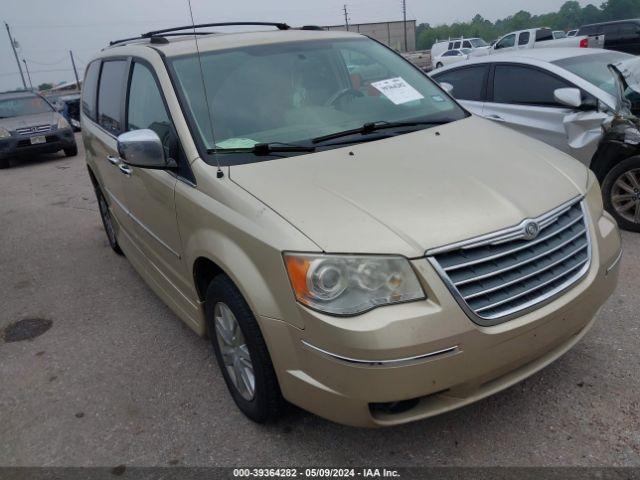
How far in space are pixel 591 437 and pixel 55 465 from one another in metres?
2.44

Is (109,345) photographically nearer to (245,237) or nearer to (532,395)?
(245,237)

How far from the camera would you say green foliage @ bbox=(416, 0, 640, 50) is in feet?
213

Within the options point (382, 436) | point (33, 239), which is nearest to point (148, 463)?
point (382, 436)

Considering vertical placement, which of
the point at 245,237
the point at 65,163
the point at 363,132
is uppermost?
the point at 363,132

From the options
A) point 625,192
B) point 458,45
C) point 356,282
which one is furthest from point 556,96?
point 458,45

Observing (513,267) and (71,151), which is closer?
(513,267)

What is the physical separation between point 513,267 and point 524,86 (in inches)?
151

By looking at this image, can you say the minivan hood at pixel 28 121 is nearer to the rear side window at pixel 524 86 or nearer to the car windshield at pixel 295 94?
the rear side window at pixel 524 86

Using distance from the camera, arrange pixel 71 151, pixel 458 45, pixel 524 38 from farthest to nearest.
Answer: pixel 458 45 < pixel 524 38 < pixel 71 151

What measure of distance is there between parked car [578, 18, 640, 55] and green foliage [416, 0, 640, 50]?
2080 inches

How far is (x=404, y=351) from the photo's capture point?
1919mm

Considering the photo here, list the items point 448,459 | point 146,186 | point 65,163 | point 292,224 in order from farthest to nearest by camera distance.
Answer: point 65,163
point 146,186
point 448,459
point 292,224

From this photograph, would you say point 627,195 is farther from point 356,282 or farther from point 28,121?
point 28,121

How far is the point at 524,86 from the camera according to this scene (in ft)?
17.6
